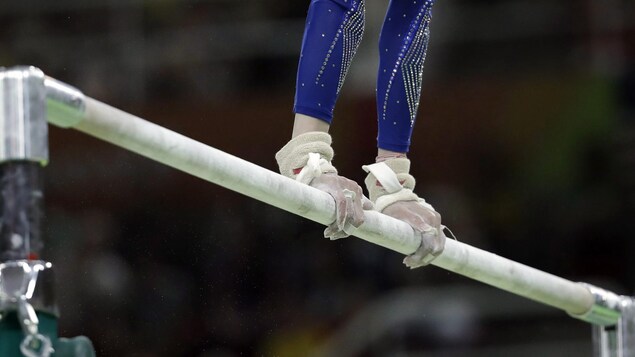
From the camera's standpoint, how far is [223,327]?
6848 mm

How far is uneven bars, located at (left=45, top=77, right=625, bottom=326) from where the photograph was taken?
188 cm

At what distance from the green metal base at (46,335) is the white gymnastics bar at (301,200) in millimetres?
317

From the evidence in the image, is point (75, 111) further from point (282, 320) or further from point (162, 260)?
point (162, 260)

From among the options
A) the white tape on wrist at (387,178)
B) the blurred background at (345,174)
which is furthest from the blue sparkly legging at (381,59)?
the blurred background at (345,174)

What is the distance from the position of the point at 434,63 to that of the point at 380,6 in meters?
0.55

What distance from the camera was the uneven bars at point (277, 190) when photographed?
73.9 inches

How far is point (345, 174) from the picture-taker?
6996mm

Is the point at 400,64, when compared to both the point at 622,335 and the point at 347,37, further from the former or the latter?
the point at 622,335

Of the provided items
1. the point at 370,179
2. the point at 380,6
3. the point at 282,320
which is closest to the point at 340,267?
the point at 282,320

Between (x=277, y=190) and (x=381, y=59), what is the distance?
0.81 metres

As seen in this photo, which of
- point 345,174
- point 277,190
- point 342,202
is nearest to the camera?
point 277,190

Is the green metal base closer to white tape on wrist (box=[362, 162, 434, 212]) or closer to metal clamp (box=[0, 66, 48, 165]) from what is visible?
metal clamp (box=[0, 66, 48, 165])

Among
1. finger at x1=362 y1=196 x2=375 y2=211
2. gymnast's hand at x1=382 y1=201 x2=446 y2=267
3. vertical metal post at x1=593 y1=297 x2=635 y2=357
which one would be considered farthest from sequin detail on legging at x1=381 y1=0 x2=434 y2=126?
vertical metal post at x1=593 y1=297 x2=635 y2=357

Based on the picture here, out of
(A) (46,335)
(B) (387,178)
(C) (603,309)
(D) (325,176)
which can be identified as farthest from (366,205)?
(A) (46,335)
